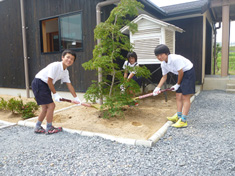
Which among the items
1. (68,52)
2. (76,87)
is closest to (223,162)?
(68,52)

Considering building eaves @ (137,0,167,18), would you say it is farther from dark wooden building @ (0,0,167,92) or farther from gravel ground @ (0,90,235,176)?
gravel ground @ (0,90,235,176)

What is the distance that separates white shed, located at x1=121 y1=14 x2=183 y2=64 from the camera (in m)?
4.91

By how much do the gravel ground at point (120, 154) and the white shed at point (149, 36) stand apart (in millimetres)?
2338

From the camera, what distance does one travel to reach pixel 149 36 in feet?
16.7

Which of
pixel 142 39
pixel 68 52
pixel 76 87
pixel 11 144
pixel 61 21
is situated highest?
pixel 61 21

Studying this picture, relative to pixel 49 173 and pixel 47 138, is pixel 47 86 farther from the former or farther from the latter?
pixel 49 173

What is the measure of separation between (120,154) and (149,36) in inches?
137

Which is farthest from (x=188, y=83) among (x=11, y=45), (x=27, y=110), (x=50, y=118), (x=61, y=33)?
(x=11, y=45)

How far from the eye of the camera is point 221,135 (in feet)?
9.71

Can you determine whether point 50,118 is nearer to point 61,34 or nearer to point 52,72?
point 52,72

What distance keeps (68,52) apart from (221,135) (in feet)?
8.62

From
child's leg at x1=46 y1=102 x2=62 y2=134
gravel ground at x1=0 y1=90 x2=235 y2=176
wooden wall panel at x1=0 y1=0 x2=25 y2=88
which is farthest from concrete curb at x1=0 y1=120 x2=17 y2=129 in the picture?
wooden wall panel at x1=0 y1=0 x2=25 y2=88

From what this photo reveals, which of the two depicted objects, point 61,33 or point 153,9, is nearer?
point 61,33

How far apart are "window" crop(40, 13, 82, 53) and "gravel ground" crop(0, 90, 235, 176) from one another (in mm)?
3195
